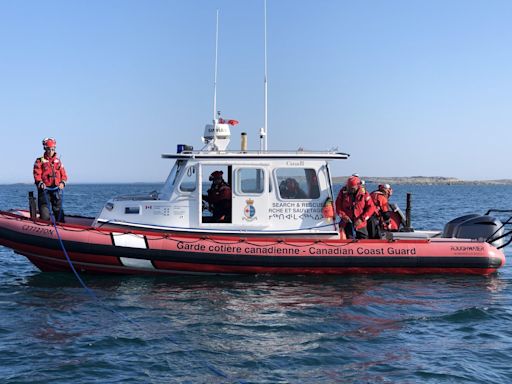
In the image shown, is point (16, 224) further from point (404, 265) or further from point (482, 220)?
point (482, 220)

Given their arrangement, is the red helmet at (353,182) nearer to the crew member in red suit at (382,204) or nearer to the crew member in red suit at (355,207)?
the crew member in red suit at (355,207)

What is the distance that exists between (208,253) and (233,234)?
57 cm

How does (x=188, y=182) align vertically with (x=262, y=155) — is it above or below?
below

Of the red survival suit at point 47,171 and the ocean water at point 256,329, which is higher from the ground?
the red survival suit at point 47,171

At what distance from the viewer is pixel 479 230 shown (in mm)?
10227

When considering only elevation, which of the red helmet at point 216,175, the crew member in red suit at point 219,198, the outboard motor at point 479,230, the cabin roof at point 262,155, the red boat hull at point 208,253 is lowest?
the red boat hull at point 208,253

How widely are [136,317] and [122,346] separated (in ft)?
3.52

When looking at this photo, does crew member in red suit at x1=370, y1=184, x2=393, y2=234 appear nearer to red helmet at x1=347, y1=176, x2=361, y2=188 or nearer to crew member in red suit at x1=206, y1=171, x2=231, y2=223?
red helmet at x1=347, y1=176, x2=361, y2=188

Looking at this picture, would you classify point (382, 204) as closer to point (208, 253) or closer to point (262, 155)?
point (262, 155)

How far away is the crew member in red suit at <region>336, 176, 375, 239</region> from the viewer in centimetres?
966

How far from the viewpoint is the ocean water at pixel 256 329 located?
5586mm

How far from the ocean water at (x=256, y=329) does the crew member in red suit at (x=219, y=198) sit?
104cm

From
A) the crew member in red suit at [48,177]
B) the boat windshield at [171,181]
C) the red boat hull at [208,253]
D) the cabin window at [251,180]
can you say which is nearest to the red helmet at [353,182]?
the red boat hull at [208,253]

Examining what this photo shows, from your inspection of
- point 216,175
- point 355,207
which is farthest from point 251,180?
point 355,207
